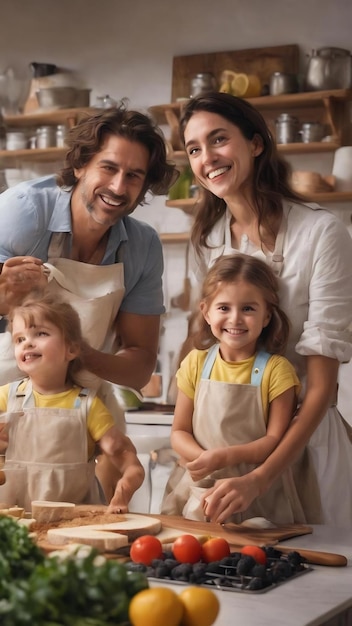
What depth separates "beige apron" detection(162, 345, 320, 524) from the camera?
5.07 feet

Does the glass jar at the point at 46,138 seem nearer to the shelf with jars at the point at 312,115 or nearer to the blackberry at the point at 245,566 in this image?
the shelf with jars at the point at 312,115

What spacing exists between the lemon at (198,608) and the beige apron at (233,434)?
0.69 metres

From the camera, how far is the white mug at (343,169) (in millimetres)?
2953

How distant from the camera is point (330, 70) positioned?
9.95 ft

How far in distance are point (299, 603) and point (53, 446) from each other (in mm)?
627

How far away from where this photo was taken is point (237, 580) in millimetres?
1065

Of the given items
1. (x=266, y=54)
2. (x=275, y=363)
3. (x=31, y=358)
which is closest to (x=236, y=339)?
(x=275, y=363)

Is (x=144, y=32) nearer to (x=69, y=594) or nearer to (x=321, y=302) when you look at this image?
(x=321, y=302)

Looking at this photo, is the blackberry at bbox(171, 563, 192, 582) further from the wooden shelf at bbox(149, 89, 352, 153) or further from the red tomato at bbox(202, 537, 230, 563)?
the wooden shelf at bbox(149, 89, 352, 153)

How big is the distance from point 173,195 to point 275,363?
4.57 ft

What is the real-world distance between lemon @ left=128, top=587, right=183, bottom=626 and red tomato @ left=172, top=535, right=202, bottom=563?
327mm

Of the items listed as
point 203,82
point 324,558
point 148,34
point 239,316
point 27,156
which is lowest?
point 324,558

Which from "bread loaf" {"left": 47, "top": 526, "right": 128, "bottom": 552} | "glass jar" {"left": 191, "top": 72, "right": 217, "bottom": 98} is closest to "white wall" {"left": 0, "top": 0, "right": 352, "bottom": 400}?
"glass jar" {"left": 191, "top": 72, "right": 217, "bottom": 98}

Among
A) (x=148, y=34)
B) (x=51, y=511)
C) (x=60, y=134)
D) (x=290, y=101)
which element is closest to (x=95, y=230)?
(x=51, y=511)
